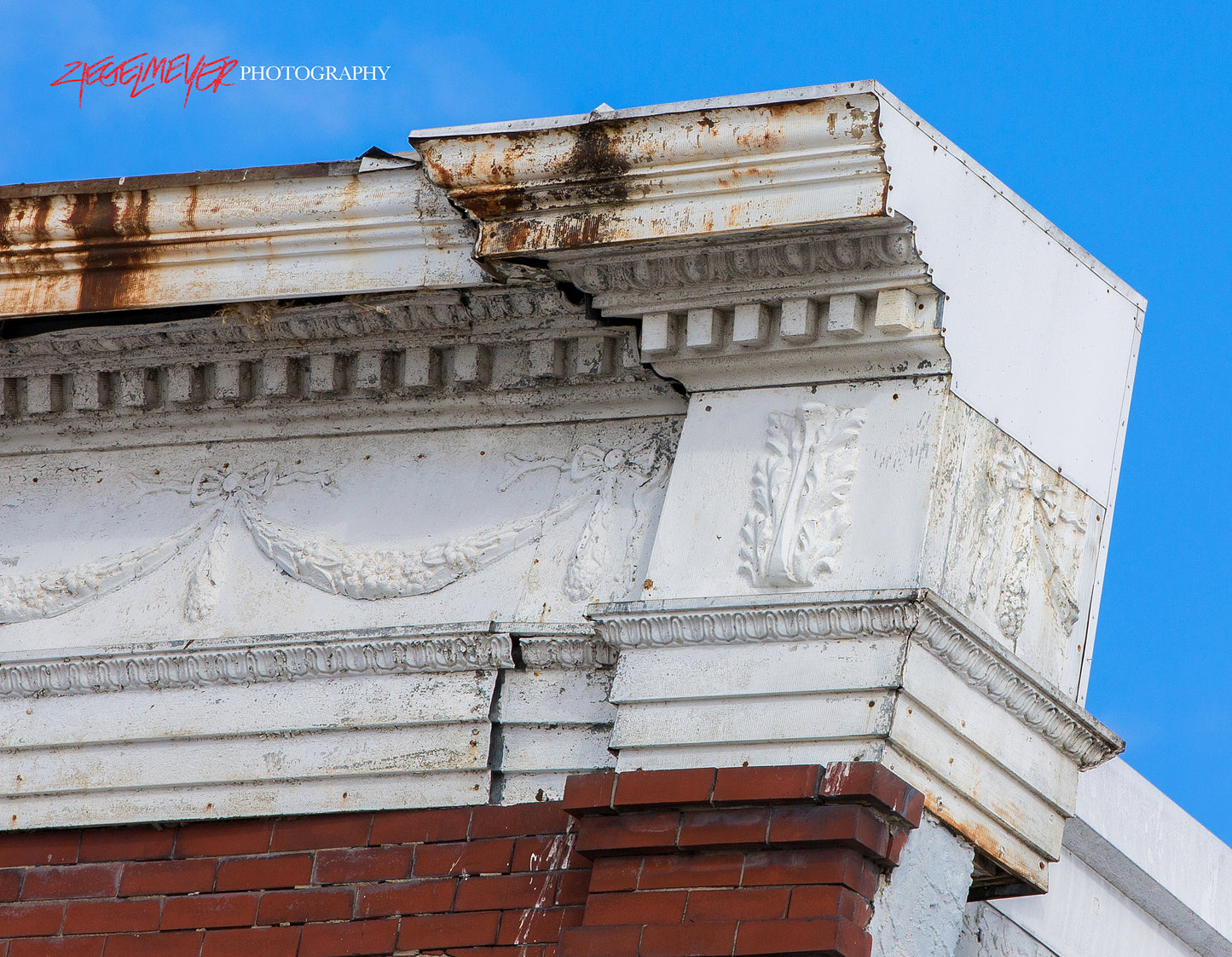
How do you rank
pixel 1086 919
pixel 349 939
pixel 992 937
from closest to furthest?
1. pixel 349 939
2. pixel 992 937
3. pixel 1086 919

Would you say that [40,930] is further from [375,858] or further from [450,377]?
[450,377]

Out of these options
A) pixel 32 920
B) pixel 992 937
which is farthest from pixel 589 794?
pixel 32 920

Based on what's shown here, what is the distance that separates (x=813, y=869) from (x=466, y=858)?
3.01 ft

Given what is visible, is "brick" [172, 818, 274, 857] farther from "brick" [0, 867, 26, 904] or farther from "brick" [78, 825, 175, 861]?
"brick" [0, 867, 26, 904]

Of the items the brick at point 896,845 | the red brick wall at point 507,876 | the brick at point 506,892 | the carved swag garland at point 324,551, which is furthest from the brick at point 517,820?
the brick at point 896,845

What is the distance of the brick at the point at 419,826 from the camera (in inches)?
180

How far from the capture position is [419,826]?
4609 millimetres

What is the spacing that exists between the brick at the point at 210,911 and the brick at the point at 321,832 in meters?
0.15

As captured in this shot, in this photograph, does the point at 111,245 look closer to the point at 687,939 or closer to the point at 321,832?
the point at 321,832

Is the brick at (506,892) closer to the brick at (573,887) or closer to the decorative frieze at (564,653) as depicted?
the brick at (573,887)

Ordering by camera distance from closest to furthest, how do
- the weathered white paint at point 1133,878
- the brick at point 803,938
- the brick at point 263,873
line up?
A: the brick at point 803,938 < the brick at point 263,873 < the weathered white paint at point 1133,878

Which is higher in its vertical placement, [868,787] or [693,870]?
[868,787]

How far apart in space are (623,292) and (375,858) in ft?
4.97

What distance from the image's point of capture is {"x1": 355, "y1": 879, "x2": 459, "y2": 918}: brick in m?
4.51
